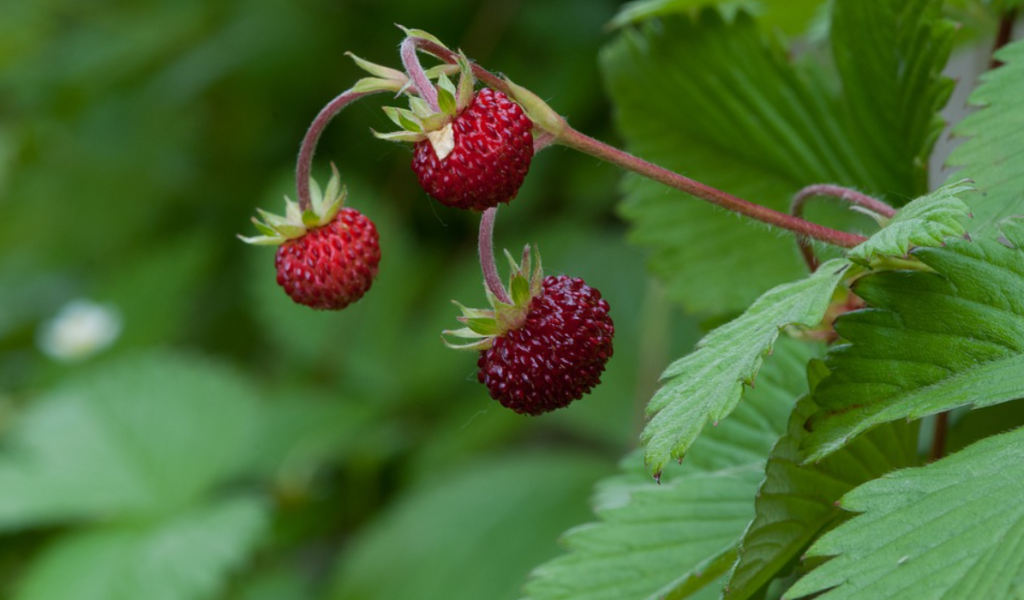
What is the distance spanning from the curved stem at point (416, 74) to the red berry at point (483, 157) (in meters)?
0.02

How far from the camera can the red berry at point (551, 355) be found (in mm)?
602

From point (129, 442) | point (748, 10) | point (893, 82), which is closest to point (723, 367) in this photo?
point (893, 82)

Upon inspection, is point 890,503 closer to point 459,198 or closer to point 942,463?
point 942,463

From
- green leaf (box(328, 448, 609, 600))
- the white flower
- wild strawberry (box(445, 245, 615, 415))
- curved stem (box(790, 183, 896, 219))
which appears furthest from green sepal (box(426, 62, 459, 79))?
the white flower

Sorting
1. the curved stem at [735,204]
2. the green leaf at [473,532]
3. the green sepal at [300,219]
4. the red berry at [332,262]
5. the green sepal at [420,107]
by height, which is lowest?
the green leaf at [473,532]

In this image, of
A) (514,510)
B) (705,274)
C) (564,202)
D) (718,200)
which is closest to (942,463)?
(718,200)

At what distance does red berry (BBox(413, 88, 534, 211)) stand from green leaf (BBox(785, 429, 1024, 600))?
0.22m

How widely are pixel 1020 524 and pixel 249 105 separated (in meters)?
2.38

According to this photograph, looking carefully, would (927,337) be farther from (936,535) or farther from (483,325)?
(483,325)

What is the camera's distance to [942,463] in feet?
1.63

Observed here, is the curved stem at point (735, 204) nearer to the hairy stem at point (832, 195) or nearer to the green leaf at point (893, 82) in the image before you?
the hairy stem at point (832, 195)

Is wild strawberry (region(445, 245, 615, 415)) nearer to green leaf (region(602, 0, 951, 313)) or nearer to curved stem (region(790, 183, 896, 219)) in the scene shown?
curved stem (region(790, 183, 896, 219))

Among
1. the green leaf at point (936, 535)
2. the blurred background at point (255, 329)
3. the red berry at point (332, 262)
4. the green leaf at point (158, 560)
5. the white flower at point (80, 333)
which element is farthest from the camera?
the white flower at point (80, 333)

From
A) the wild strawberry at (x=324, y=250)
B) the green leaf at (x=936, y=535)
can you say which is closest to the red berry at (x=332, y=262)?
the wild strawberry at (x=324, y=250)
